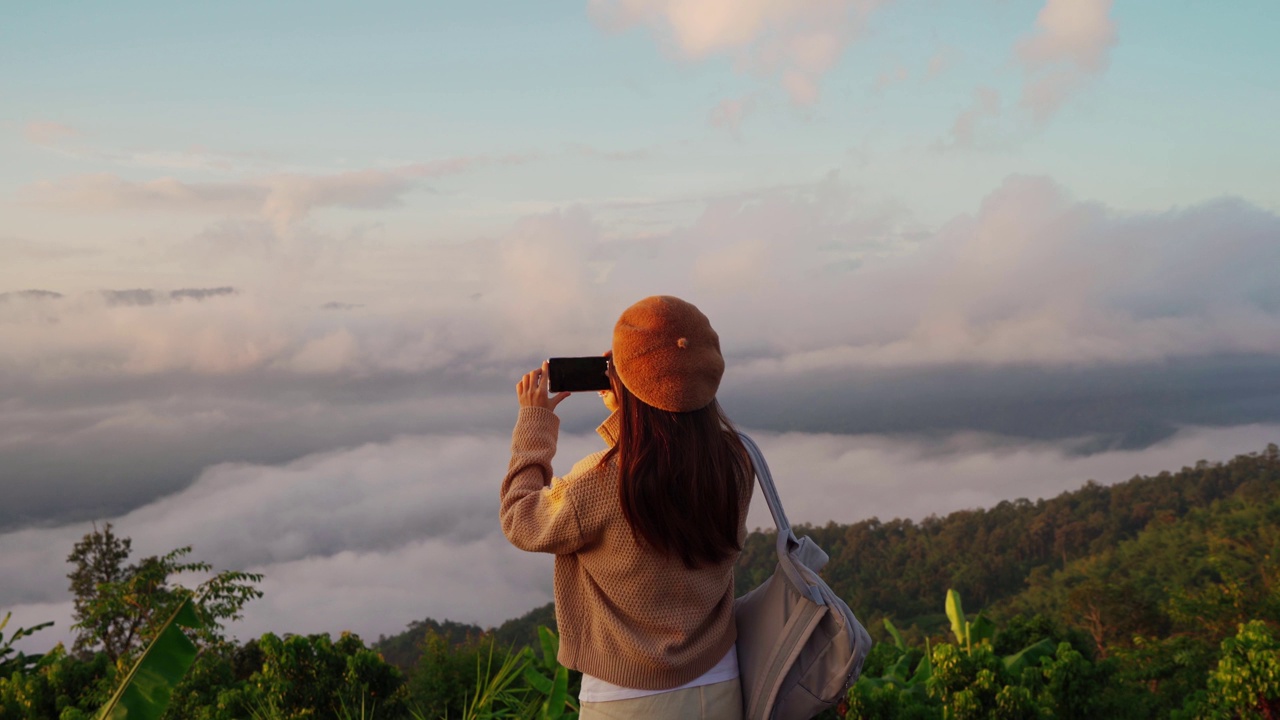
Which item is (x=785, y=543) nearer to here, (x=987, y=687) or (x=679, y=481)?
(x=679, y=481)

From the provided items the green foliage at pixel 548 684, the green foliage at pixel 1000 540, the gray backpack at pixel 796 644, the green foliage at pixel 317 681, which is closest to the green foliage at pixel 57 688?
the green foliage at pixel 317 681

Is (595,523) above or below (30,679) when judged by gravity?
above

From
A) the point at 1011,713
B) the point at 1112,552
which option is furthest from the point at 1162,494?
the point at 1011,713

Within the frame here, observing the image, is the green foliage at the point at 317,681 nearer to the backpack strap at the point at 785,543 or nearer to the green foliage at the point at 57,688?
the green foliage at the point at 57,688

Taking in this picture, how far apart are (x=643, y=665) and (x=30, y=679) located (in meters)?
4.47

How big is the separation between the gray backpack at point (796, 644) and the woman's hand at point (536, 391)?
47 cm

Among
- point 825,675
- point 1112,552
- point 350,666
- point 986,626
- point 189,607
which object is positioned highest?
point 189,607

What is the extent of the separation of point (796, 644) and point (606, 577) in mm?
479

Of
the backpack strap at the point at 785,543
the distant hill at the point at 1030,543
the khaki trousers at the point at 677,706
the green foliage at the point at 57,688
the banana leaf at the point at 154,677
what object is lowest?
the distant hill at the point at 1030,543

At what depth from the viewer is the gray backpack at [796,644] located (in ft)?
7.43

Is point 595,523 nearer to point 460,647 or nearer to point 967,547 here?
point 460,647

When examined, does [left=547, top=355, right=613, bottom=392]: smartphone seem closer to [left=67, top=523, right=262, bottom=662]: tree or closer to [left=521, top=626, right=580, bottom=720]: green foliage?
[left=521, top=626, right=580, bottom=720]: green foliage

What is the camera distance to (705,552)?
2217mm

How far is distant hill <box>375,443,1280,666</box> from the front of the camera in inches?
471
